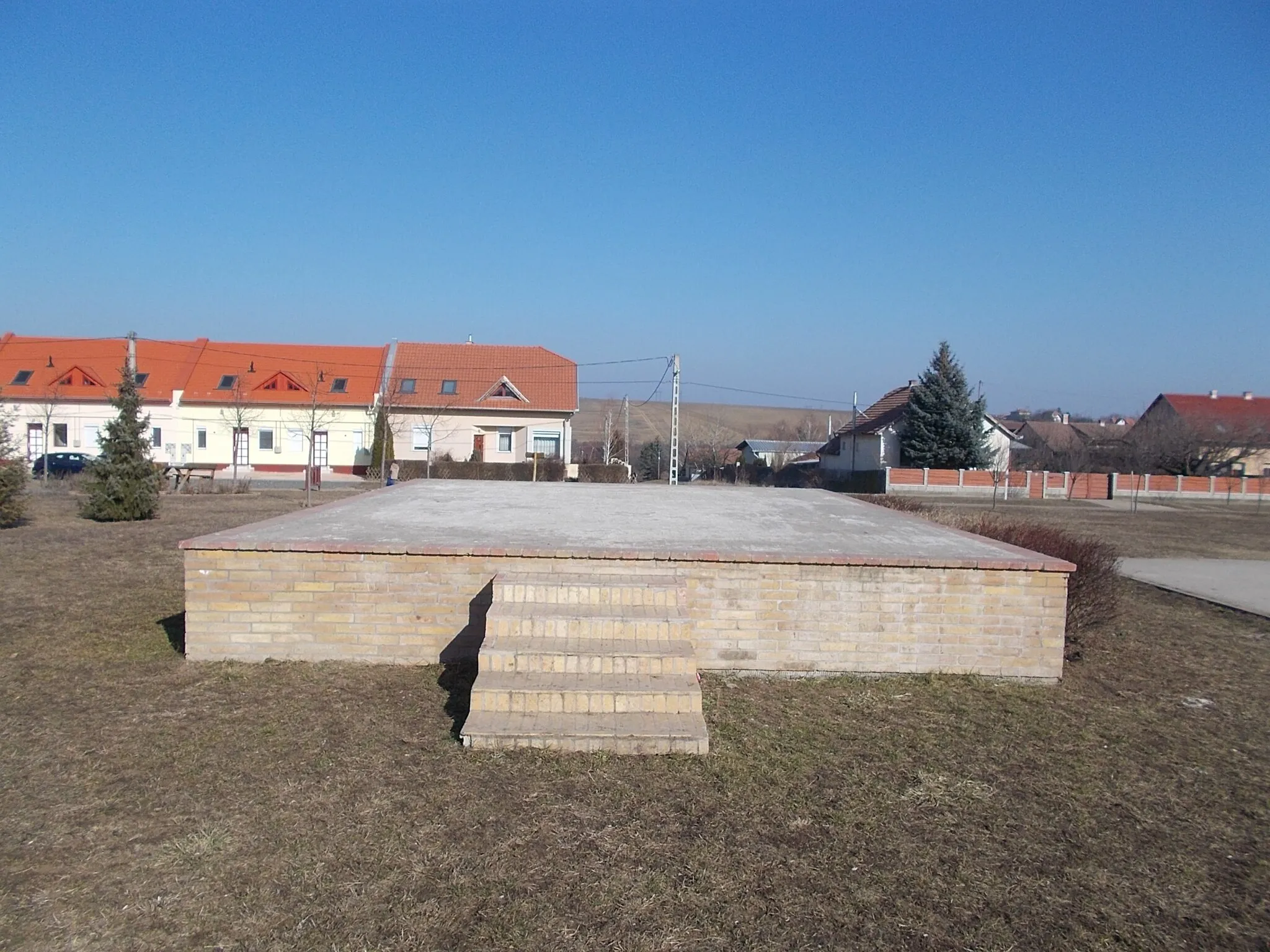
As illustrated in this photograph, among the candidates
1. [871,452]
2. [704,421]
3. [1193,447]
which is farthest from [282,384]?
[704,421]

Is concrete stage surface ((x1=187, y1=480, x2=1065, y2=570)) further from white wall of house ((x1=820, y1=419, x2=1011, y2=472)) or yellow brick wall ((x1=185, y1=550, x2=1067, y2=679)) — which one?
white wall of house ((x1=820, y1=419, x2=1011, y2=472))

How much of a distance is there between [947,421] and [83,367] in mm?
39757

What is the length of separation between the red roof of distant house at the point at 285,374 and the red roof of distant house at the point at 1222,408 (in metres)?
47.1

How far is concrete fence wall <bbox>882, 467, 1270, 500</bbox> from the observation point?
38.0 metres

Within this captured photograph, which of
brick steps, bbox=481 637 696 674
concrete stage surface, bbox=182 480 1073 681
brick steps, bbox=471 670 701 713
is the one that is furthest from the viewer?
concrete stage surface, bbox=182 480 1073 681

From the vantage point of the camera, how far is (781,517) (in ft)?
33.3

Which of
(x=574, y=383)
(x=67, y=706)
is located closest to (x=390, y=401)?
(x=574, y=383)

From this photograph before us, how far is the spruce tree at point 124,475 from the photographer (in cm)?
1655

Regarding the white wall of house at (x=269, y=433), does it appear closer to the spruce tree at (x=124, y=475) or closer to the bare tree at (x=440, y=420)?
the bare tree at (x=440, y=420)

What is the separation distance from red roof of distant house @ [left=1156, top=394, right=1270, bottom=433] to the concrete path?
4388 cm

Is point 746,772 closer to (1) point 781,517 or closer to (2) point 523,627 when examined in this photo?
(2) point 523,627

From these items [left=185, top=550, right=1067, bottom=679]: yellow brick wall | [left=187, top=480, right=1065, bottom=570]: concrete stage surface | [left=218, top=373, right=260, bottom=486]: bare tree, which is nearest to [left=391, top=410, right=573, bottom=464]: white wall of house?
[left=218, top=373, right=260, bottom=486]: bare tree

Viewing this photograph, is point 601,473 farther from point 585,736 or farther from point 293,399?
point 585,736

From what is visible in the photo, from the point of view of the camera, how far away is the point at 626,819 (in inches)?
158
